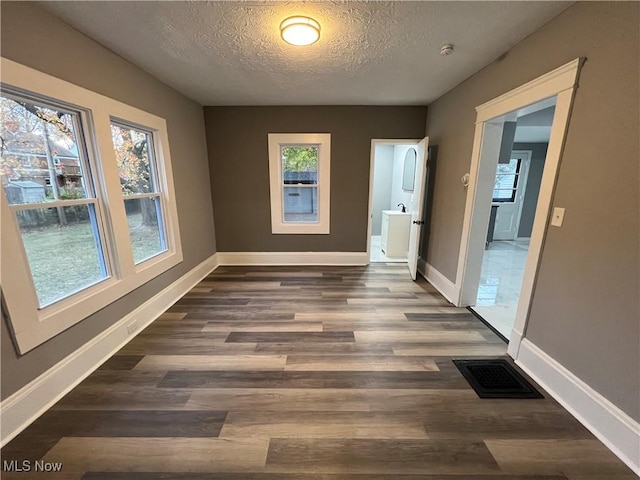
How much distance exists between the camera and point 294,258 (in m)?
4.44

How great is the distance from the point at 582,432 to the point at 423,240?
2786mm

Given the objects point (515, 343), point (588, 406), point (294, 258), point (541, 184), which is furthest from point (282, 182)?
point (588, 406)

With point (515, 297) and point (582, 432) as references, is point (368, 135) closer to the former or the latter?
point (515, 297)

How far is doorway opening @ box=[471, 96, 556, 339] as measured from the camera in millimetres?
2973

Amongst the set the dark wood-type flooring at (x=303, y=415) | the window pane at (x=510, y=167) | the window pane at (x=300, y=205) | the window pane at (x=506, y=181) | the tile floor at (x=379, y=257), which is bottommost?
the dark wood-type flooring at (x=303, y=415)

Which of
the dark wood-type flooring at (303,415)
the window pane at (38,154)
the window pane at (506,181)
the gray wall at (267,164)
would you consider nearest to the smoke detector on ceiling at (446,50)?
the gray wall at (267,164)

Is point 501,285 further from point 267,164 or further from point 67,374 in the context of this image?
point 67,374

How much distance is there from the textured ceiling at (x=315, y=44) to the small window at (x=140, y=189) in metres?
0.70

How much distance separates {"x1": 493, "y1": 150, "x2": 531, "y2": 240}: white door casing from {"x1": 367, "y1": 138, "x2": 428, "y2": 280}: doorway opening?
268 cm

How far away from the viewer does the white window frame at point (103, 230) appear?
147cm

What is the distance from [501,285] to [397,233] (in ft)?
5.86

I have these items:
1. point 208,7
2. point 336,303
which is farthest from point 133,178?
point 336,303

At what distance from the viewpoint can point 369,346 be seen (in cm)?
226

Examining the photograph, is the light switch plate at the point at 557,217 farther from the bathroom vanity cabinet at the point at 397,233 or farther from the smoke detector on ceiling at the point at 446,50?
the bathroom vanity cabinet at the point at 397,233
